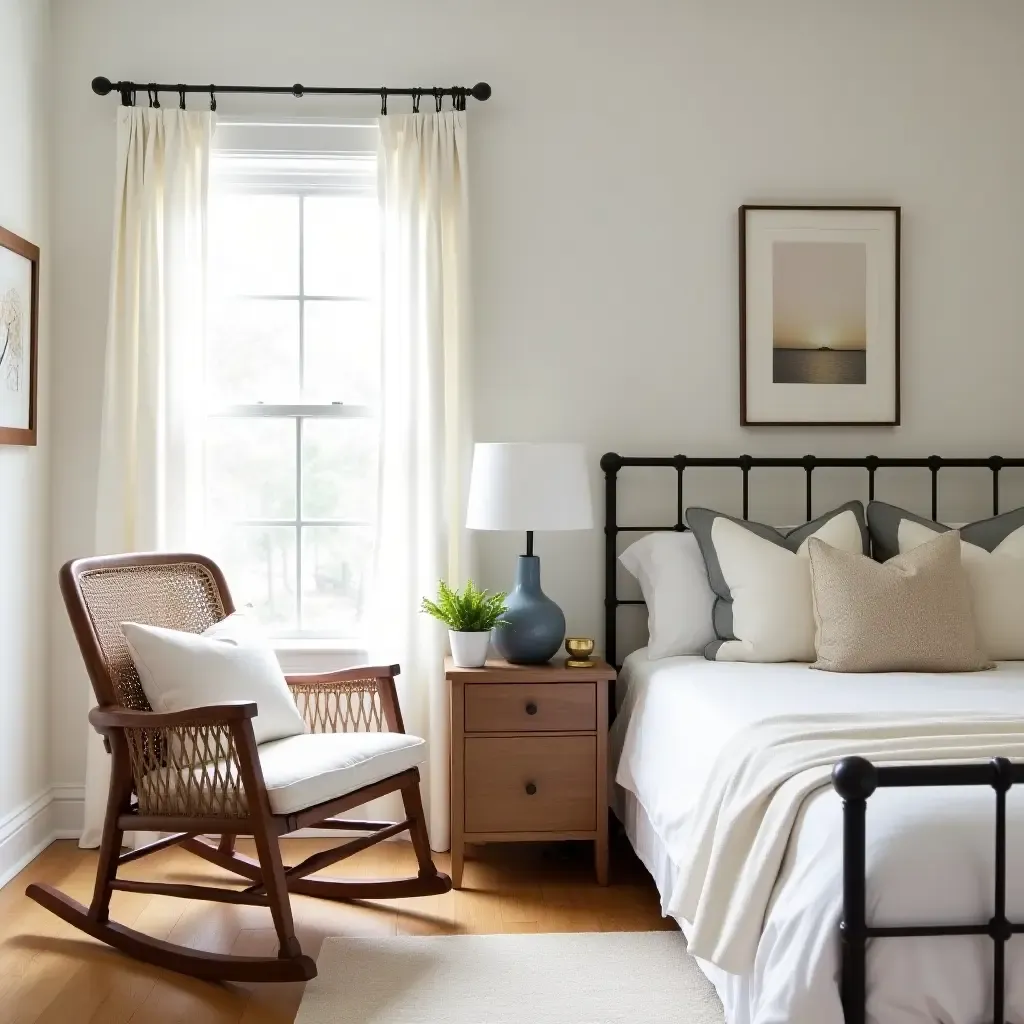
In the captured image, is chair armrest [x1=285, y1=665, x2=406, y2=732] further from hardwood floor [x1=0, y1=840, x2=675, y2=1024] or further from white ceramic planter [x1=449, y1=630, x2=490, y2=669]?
hardwood floor [x1=0, y1=840, x2=675, y2=1024]

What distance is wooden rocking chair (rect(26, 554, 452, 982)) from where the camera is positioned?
→ 7.79ft

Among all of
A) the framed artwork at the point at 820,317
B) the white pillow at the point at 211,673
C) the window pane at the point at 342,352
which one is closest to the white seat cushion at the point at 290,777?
the white pillow at the point at 211,673

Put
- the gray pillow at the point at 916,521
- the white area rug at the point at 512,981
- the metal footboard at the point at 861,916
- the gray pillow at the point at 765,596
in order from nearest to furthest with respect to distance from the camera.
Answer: the metal footboard at the point at 861,916, the white area rug at the point at 512,981, the gray pillow at the point at 765,596, the gray pillow at the point at 916,521

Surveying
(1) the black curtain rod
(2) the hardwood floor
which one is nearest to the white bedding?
(2) the hardwood floor

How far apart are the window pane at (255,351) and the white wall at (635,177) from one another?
1.25 ft

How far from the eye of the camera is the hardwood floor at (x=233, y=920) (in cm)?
230

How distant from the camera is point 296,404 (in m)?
3.54

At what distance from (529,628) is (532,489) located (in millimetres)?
405

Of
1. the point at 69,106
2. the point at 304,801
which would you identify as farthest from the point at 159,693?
the point at 69,106

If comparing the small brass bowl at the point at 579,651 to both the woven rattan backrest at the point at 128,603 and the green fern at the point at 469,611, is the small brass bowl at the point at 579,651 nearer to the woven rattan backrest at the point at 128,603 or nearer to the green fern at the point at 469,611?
the green fern at the point at 469,611

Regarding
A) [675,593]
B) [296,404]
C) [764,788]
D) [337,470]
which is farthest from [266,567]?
[764,788]

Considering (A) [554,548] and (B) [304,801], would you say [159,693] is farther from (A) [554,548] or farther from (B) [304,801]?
(A) [554,548]

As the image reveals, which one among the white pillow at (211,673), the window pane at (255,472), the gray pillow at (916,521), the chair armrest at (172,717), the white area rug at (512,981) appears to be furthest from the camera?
the window pane at (255,472)

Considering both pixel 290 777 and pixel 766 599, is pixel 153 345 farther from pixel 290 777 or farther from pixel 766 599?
pixel 766 599
